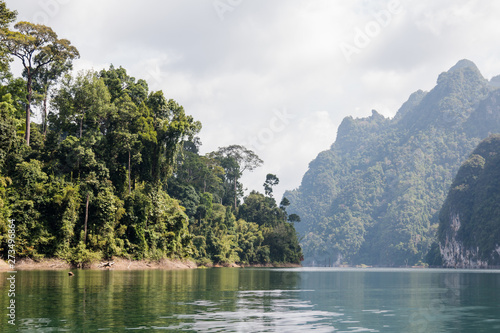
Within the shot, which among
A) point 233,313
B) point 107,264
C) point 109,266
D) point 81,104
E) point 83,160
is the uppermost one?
point 81,104

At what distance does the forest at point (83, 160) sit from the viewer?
57000 millimetres

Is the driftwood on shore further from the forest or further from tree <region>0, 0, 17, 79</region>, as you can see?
tree <region>0, 0, 17, 79</region>

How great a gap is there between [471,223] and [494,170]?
76.1ft

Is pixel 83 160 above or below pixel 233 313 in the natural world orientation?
above

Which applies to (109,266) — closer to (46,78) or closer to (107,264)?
(107,264)

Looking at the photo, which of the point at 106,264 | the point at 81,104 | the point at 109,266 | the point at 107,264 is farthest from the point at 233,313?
the point at 81,104

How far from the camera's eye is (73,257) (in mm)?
58625

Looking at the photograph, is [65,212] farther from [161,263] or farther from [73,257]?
[161,263]

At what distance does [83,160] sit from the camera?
6500 centimetres

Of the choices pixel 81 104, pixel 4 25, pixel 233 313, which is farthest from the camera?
pixel 81 104

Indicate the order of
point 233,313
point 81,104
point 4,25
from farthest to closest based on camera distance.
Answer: point 81,104 → point 4,25 → point 233,313

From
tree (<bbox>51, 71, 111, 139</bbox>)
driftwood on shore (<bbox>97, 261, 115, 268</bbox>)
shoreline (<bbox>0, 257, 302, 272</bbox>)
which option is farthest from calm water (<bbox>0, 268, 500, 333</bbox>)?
tree (<bbox>51, 71, 111, 139</bbox>)

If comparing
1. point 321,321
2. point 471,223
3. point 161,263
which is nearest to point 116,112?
point 161,263

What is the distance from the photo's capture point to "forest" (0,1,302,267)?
57.0 m
